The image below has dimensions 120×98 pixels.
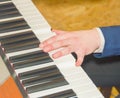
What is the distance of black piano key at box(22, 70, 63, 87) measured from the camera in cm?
98

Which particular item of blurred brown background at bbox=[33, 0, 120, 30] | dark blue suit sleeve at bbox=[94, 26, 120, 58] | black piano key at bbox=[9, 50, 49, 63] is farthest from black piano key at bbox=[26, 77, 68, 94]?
blurred brown background at bbox=[33, 0, 120, 30]

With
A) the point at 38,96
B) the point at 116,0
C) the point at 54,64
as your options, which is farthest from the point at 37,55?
the point at 116,0

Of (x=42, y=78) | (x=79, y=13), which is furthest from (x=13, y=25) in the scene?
(x=79, y=13)

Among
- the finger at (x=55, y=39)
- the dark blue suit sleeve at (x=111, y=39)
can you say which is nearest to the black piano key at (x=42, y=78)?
the finger at (x=55, y=39)

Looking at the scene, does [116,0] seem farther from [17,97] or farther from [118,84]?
[17,97]

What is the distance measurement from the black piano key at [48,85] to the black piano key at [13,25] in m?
0.27

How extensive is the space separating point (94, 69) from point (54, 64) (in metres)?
0.31

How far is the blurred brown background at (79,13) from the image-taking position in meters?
2.44

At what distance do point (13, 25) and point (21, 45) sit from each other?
0.12 m

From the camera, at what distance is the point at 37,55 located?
1071 millimetres

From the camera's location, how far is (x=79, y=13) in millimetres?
2529

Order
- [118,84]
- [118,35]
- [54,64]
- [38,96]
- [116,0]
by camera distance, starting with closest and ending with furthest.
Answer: [38,96] < [54,64] < [118,35] < [118,84] < [116,0]

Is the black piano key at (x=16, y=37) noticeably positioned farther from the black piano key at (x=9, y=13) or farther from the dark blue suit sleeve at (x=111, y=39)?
the dark blue suit sleeve at (x=111, y=39)

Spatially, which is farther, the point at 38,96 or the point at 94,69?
the point at 94,69
